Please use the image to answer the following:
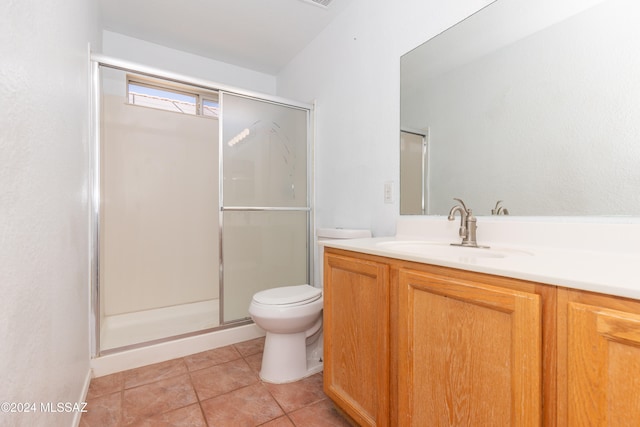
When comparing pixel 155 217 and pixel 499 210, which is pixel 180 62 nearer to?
pixel 155 217

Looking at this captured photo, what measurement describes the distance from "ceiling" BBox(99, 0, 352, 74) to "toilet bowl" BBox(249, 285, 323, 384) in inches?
78.9

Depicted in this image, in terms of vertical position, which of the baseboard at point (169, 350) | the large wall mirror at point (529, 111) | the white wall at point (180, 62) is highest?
the white wall at point (180, 62)

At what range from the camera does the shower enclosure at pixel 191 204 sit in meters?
2.18

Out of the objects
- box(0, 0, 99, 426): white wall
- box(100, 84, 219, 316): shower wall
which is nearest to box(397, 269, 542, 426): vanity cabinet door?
box(0, 0, 99, 426): white wall

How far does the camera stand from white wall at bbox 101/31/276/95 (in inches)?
94.3

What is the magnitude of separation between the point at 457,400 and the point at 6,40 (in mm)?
1420

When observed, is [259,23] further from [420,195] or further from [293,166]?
[420,195]

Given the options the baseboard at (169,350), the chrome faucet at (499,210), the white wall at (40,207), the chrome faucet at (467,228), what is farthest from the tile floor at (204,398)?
the chrome faucet at (499,210)

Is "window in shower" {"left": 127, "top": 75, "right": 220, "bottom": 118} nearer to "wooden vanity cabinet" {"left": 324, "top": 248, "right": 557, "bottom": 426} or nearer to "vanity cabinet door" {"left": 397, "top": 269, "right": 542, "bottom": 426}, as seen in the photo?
"wooden vanity cabinet" {"left": 324, "top": 248, "right": 557, "bottom": 426}

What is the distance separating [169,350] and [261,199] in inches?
47.9

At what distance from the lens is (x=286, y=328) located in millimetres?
1619

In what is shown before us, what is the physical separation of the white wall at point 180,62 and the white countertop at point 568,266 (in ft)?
8.16

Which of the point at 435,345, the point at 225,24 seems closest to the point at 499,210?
the point at 435,345

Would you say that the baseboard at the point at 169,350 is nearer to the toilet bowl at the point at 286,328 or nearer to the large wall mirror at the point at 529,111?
the toilet bowl at the point at 286,328
